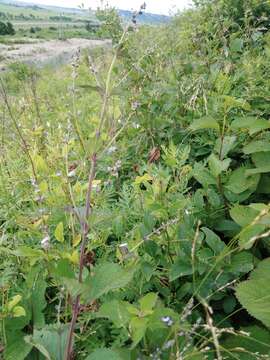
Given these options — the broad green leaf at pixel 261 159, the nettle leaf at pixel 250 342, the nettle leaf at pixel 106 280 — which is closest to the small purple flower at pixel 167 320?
the nettle leaf at pixel 106 280

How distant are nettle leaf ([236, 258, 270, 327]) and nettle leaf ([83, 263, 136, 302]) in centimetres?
30

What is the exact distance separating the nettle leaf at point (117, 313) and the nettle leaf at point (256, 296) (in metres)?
0.30

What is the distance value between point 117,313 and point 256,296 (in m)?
0.36

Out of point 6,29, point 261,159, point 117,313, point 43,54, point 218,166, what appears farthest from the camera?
point 6,29

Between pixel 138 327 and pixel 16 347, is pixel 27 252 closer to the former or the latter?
pixel 16 347

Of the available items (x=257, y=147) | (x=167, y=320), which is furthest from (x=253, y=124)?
(x=167, y=320)

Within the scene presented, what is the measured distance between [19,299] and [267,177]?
1.00 meters

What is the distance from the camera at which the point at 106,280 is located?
1.07 metres

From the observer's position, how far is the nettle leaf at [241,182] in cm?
156

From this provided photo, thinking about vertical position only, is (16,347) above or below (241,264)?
below

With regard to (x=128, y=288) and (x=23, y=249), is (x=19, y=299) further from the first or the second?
(x=128, y=288)

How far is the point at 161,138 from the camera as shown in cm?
247

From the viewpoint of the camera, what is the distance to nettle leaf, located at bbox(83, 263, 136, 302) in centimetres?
105

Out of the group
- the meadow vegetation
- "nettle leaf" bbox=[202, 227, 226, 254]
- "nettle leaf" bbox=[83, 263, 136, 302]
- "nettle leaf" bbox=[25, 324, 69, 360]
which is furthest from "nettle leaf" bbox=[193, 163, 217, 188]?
"nettle leaf" bbox=[25, 324, 69, 360]
